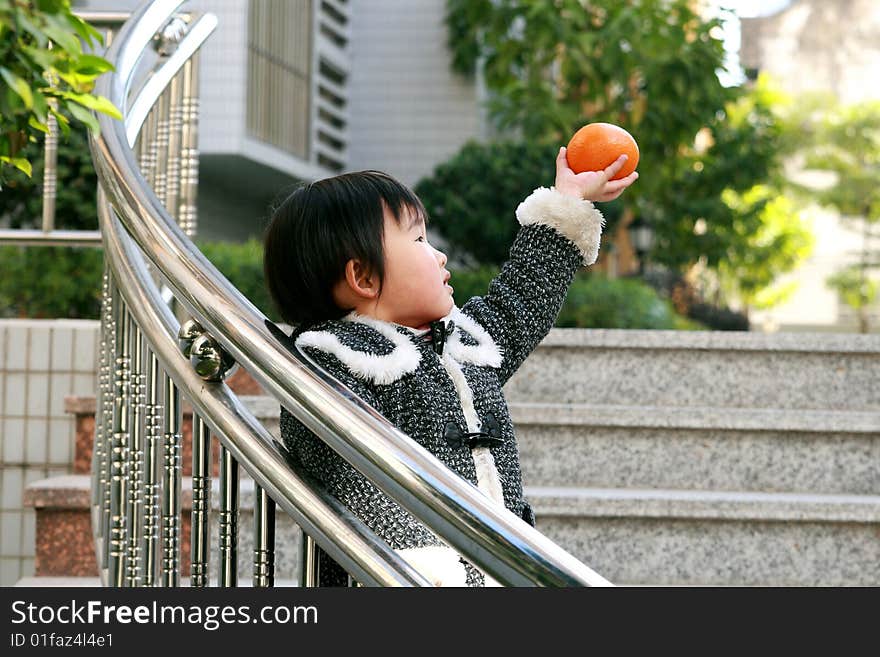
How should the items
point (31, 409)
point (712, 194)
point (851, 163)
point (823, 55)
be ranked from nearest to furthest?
point (31, 409), point (712, 194), point (851, 163), point (823, 55)

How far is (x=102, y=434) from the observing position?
241 centimetres

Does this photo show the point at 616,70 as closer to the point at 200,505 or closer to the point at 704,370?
the point at 704,370

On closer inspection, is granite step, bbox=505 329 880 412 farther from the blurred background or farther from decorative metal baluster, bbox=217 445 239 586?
decorative metal baluster, bbox=217 445 239 586

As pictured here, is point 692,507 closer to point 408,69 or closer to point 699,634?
point 699,634

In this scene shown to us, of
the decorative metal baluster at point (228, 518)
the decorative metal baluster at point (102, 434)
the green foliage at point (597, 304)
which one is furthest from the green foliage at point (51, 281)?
the decorative metal baluster at point (228, 518)

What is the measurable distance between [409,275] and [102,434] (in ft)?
3.03

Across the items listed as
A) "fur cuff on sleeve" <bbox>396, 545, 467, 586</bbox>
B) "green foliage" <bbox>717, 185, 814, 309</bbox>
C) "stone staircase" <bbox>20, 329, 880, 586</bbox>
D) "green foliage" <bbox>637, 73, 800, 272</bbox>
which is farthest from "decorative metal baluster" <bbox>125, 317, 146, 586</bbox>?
"green foliage" <bbox>717, 185, 814, 309</bbox>

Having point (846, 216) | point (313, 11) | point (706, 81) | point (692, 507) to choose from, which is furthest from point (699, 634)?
point (846, 216)

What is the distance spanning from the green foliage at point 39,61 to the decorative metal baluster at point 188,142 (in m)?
2.13

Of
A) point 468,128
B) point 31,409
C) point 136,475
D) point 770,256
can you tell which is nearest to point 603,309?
point 31,409

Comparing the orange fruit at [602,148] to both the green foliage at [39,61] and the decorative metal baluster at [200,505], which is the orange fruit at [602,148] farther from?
the green foliage at [39,61]

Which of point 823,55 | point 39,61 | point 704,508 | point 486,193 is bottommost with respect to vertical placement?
point 704,508

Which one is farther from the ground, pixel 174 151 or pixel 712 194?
pixel 174 151

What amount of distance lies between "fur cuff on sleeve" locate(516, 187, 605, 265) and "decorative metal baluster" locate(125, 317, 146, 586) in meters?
0.72
